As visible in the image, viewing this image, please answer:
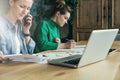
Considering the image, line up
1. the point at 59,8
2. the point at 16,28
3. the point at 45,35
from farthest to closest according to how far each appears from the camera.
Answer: the point at 59,8, the point at 45,35, the point at 16,28

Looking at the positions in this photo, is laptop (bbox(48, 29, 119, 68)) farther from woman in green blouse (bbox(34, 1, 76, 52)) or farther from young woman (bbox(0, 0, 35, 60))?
woman in green blouse (bbox(34, 1, 76, 52))

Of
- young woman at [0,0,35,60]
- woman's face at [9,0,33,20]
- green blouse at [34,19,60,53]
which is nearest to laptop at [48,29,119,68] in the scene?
young woman at [0,0,35,60]

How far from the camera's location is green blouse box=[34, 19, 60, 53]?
82.8 inches

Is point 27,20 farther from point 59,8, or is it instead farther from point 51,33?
point 59,8

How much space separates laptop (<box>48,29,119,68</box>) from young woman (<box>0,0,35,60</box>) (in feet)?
1.52

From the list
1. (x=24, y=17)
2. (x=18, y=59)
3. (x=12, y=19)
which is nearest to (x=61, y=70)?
(x=18, y=59)

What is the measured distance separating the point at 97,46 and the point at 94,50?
0.03 metres

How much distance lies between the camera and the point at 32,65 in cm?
125

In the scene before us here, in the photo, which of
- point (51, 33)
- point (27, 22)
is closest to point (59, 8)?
point (51, 33)

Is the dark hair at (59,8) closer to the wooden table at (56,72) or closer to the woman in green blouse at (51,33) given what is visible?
the woman in green blouse at (51,33)

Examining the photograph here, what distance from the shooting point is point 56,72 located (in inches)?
42.5

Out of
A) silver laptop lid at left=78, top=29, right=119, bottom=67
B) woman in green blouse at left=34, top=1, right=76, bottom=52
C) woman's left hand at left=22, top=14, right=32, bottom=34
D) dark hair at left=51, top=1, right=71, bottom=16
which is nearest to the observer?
silver laptop lid at left=78, top=29, right=119, bottom=67

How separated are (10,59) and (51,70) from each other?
0.35m

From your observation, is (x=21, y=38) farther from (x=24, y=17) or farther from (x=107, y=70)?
(x=107, y=70)
